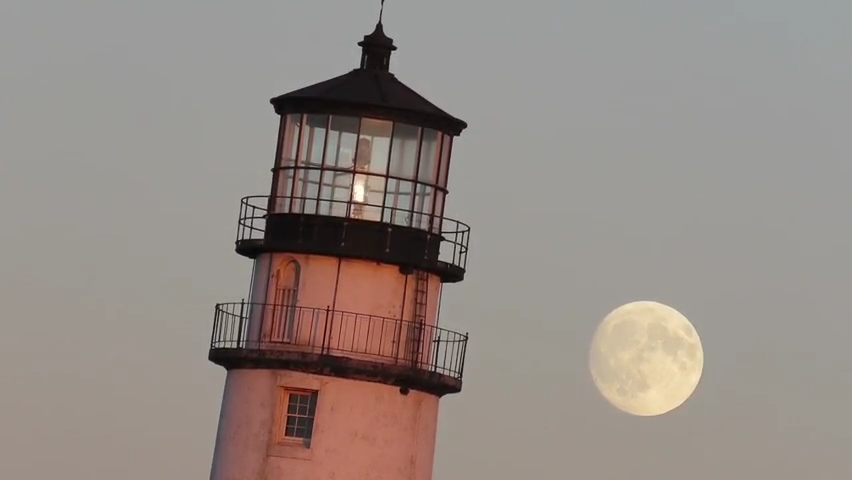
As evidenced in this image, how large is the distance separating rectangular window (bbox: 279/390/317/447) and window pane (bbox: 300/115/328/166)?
4.40 metres

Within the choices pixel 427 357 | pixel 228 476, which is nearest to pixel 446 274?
pixel 427 357

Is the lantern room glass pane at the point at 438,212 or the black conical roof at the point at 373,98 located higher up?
the black conical roof at the point at 373,98

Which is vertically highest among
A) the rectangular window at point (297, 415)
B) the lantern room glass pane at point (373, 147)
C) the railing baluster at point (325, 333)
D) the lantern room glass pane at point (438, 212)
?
the lantern room glass pane at point (373, 147)

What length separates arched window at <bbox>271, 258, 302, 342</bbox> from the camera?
53.2 meters

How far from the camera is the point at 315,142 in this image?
53.8 meters

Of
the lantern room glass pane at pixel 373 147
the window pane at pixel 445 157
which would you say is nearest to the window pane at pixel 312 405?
the lantern room glass pane at pixel 373 147

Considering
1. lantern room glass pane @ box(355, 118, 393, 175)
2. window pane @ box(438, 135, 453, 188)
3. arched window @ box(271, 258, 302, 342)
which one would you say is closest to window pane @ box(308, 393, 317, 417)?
arched window @ box(271, 258, 302, 342)

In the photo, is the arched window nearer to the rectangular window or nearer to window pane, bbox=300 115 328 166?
the rectangular window

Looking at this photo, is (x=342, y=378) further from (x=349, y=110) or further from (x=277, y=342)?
(x=349, y=110)

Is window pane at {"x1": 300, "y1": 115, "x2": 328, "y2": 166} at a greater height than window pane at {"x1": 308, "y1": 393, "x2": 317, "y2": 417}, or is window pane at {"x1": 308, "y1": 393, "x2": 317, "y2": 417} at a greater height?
window pane at {"x1": 300, "y1": 115, "x2": 328, "y2": 166}

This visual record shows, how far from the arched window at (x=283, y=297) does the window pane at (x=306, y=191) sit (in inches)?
40.0

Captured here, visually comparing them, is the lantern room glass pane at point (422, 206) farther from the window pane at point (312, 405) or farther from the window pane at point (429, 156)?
the window pane at point (312, 405)

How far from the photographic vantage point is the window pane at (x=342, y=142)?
53.6 meters

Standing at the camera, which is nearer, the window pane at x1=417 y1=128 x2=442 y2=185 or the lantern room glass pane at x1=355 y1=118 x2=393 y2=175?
the lantern room glass pane at x1=355 y1=118 x2=393 y2=175
